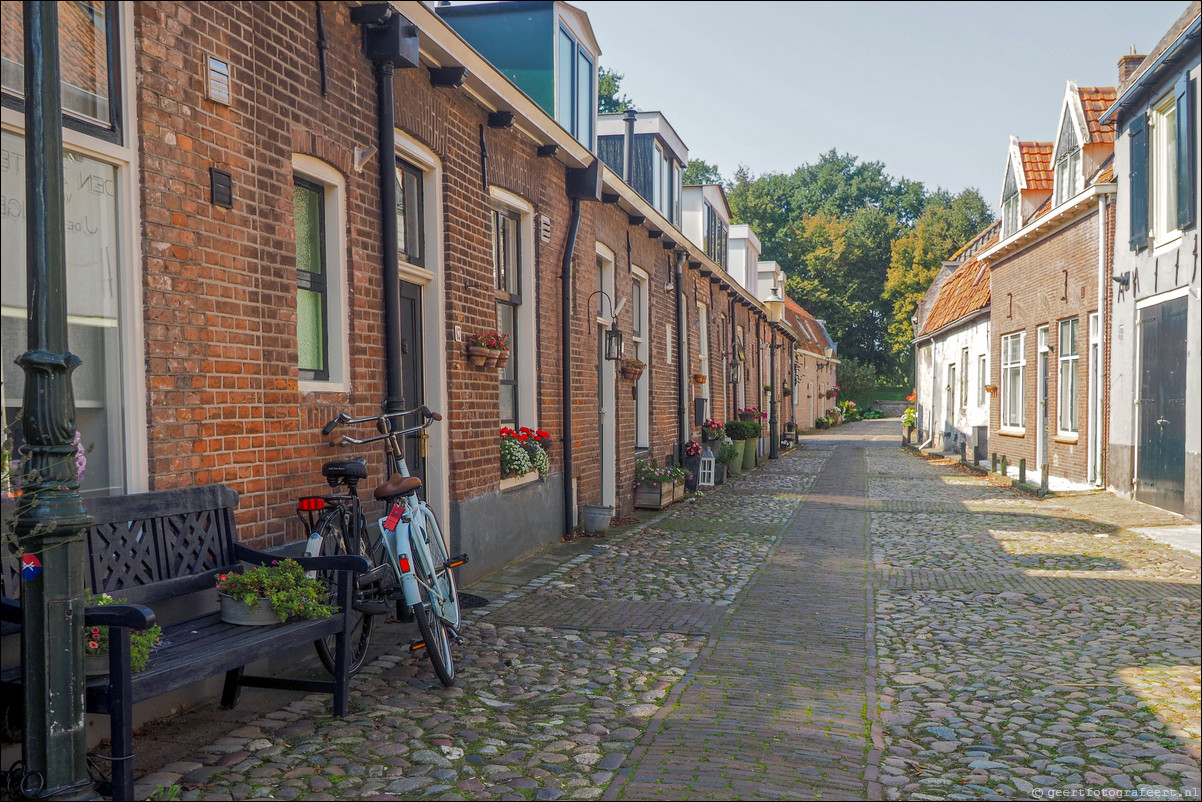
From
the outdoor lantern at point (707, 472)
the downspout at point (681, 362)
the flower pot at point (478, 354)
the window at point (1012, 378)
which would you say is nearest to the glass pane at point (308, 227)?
the flower pot at point (478, 354)

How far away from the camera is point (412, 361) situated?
7.20m

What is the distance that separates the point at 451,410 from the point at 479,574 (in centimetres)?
143

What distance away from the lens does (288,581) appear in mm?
4215

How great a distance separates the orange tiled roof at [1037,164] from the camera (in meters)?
18.6

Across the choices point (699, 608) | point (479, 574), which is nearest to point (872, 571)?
point (699, 608)

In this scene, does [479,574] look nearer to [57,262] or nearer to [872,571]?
[872,571]

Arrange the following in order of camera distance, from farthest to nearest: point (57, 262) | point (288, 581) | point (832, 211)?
point (832, 211) → point (288, 581) → point (57, 262)

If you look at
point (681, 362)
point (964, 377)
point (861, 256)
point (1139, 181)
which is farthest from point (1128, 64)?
point (861, 256)

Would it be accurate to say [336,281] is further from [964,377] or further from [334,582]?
[964,377]

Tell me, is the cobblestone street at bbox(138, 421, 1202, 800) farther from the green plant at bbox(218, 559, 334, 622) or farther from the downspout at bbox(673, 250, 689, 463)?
the downspout at bbox(673, 250, 689, 463)

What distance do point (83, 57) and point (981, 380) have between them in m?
22.9

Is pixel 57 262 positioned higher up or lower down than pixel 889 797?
higher up

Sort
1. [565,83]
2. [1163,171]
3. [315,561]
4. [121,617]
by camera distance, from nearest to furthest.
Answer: [121,617], [315,561], [565,83], [1163,171]

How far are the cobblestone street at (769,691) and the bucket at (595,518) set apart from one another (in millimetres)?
1123
